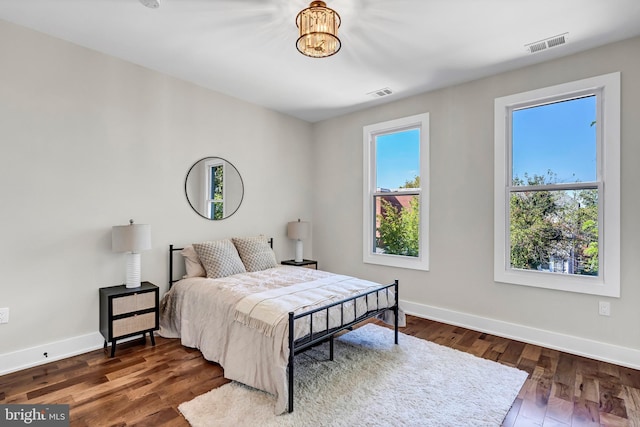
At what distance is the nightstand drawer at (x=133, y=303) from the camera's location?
2828 millimetres

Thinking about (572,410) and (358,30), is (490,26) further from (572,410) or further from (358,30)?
(572,410)

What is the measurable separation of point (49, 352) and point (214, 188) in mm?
2171

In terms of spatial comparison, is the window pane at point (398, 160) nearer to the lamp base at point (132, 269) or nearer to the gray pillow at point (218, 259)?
the gray pillow at point (218, 259)

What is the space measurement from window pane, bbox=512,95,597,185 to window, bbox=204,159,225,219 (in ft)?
10.9

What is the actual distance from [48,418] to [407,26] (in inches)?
145

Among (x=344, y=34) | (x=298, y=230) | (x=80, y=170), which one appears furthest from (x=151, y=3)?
(x=298, y=230)

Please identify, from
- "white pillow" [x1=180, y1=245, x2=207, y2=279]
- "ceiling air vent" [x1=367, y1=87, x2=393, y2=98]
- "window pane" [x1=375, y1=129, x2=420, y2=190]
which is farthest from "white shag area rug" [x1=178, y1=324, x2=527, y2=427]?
"ceiling air vent" [x1=367, y1=87, x2=393, y2=98]

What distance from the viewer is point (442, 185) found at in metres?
3.84

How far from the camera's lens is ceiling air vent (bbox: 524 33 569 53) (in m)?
2.71

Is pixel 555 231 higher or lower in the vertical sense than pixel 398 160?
lower

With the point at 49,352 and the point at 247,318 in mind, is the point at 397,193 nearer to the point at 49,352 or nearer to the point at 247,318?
the point at 247,318

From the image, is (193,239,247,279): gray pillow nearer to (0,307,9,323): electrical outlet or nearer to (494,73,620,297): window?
(0,307,9,323): electrical outlet

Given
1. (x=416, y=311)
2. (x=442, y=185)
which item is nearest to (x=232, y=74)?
(x=442, y=185)

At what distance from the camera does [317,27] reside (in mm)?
2152
